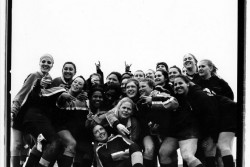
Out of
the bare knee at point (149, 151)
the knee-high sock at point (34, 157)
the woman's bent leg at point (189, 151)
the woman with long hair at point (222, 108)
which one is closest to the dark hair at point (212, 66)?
the woman with long hair at point (222, 108)

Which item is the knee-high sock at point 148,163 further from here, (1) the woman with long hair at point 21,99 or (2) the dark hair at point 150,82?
(1) the woman with long hair at point 21,99

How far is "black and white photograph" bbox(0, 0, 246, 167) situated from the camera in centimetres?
204

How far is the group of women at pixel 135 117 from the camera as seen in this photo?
2.04 meters

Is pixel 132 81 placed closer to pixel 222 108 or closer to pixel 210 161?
pixel 222 108

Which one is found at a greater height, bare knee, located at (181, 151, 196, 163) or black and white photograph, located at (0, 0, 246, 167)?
black and white photograph, located at (0, 0, 246, 167)

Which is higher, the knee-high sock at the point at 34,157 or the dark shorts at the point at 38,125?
the dark shorts at the point at 38,125

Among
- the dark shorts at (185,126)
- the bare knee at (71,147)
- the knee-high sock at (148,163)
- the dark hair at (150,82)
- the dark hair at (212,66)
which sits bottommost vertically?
the knee-high sock at (148,163)

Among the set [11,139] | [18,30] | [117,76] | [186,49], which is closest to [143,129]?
[117,76]

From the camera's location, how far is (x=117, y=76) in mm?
2064

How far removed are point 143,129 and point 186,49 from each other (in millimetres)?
539

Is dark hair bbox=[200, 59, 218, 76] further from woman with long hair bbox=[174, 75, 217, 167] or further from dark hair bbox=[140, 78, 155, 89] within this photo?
dark hair bbox=[140, 78, 155, 89]

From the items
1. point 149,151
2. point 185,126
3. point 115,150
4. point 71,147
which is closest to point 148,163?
point 149,151

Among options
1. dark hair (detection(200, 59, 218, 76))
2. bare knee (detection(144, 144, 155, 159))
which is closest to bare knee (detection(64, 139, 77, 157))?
bare knee (detection(144, 144, 155, 159))
